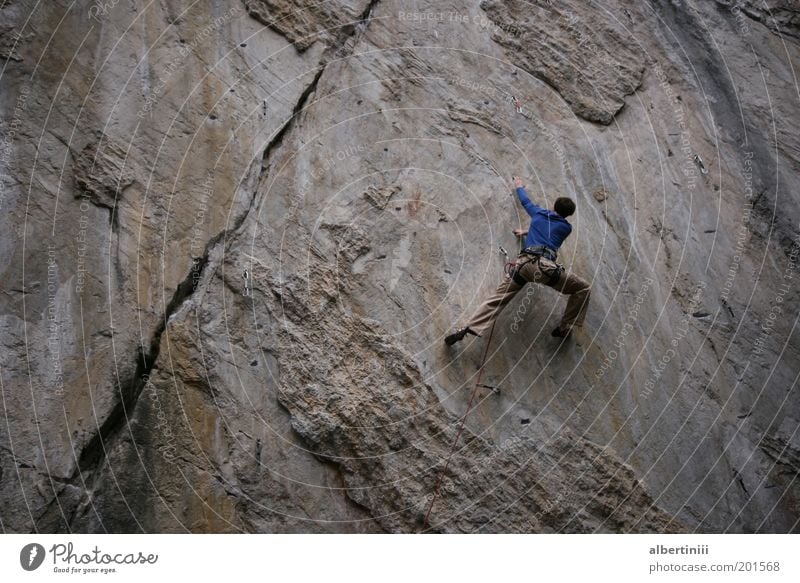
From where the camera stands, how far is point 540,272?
802 centimetres

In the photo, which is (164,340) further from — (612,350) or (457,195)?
(612,350)

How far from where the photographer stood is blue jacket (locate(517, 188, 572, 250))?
816cm

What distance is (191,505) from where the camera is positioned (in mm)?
7801

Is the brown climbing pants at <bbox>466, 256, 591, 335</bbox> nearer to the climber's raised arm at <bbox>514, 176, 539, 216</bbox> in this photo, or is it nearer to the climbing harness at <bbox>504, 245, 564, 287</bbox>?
the climbing harness at <bbox>504, 245, 564, 287</bbox>

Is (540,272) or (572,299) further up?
(540,272)

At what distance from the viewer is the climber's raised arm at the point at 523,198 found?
8.35m

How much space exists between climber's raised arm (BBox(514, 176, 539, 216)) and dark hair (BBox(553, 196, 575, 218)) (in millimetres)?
244
